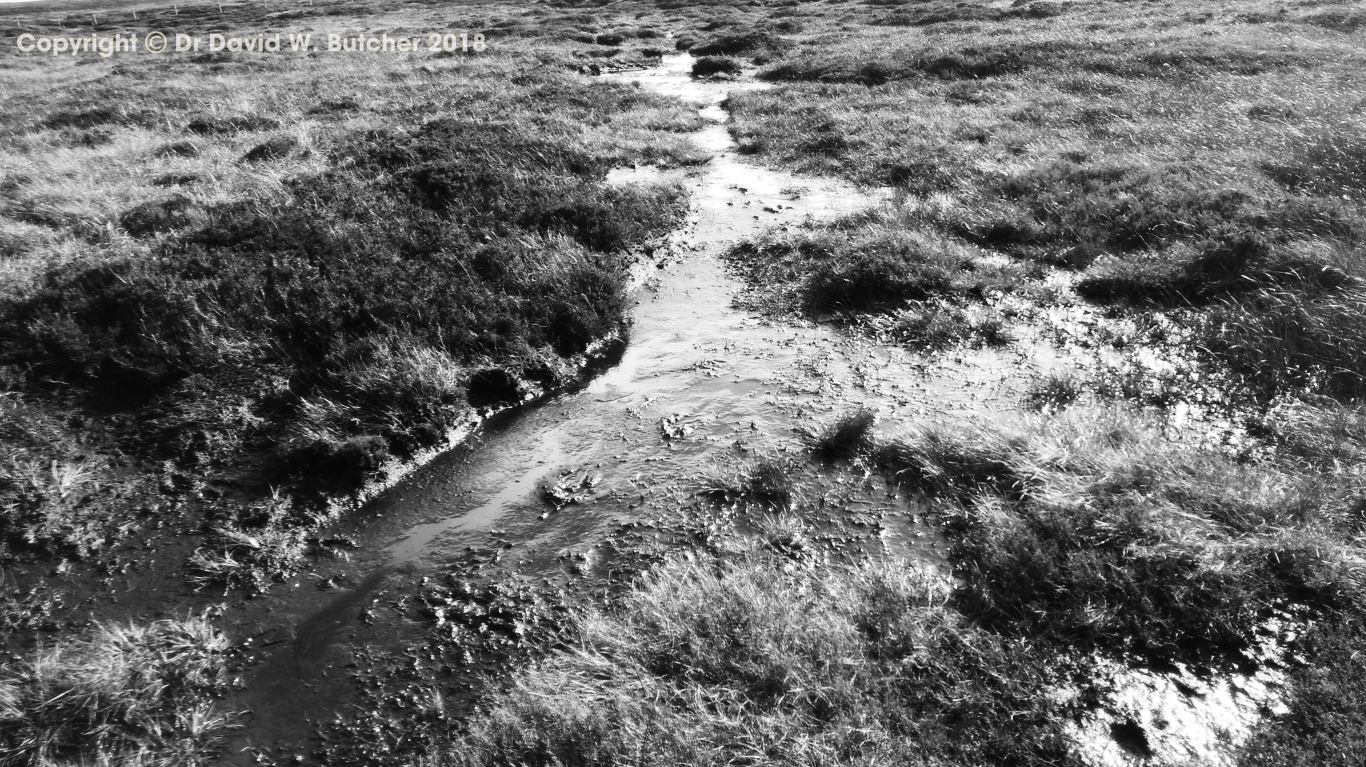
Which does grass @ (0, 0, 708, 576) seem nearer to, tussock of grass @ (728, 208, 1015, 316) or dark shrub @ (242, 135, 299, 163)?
dark shrub @ (242, 135, 299, 163)

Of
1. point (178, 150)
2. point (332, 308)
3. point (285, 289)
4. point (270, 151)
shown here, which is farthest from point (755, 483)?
point (178, 150)

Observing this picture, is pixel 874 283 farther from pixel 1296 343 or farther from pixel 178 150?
pixel 178 150

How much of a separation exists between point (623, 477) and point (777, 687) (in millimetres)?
2761

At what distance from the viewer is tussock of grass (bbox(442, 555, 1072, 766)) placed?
12.7 ft

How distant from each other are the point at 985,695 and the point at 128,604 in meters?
6.15

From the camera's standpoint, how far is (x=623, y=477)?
6527 millimetres

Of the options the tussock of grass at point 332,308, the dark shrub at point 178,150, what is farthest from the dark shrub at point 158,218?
the dark shrub at point 178,150

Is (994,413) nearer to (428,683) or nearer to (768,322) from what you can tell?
(768,322)

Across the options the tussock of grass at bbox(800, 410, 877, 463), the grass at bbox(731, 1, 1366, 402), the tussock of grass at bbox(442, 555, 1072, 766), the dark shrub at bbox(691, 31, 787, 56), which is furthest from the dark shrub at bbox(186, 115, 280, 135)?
the dark shrub at bbox(691, 31, 787, 56)

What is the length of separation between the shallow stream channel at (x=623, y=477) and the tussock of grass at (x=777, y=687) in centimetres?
57

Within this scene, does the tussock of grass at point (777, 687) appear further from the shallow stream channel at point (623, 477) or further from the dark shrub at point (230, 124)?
the dark shrub at point (230, 124)

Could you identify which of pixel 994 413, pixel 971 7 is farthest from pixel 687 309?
pixel 971 7

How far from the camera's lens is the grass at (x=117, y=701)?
409 centimetres

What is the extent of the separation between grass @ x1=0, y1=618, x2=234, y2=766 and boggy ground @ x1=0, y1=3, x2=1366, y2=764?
33 millimetres
